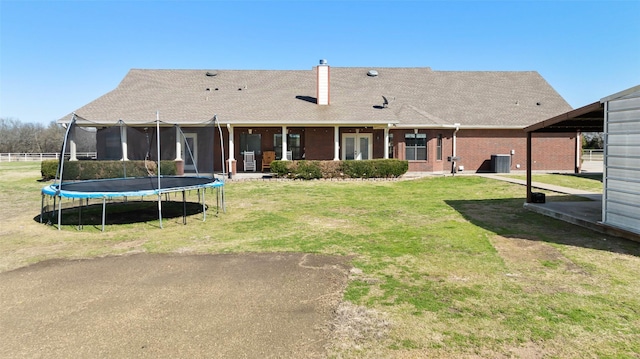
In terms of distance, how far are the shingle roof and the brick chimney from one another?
0.50m

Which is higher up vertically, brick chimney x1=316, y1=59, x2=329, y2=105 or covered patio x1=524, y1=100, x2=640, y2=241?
brick chimney x1=316, y1=59, x2=329, y2=105

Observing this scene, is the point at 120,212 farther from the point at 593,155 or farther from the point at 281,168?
the point at 593,155

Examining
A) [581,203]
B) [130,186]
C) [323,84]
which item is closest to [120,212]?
[130,186]

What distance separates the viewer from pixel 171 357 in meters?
3.18

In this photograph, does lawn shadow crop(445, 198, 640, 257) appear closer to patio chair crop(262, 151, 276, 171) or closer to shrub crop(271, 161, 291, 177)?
shrub crop(271, 161, 291, 177)

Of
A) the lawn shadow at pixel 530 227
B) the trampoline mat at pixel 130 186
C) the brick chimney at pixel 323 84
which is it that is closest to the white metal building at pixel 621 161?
the lawn shadow at pixel 530 227

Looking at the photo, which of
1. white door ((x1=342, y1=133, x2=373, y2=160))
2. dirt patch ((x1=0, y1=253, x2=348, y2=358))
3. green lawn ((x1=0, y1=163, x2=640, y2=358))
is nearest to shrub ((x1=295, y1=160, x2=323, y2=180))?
white door ((x1=342, y1=133, x2=373, y2=160))

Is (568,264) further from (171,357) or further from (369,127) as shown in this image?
(369,127)

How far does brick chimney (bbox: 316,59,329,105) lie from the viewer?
21.3m

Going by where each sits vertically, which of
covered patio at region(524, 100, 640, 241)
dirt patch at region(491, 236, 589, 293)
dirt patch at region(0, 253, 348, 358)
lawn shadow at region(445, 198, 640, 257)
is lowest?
dirt patch at region(0, 253, 348, 358)

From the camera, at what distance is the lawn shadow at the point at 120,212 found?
9.11m

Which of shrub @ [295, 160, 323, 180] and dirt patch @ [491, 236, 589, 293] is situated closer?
dirt patch @ [491, 236, 589, 293]

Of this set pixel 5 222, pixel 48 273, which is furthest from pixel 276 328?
pixel 5 222

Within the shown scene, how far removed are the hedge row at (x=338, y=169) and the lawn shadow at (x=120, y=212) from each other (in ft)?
22.5
